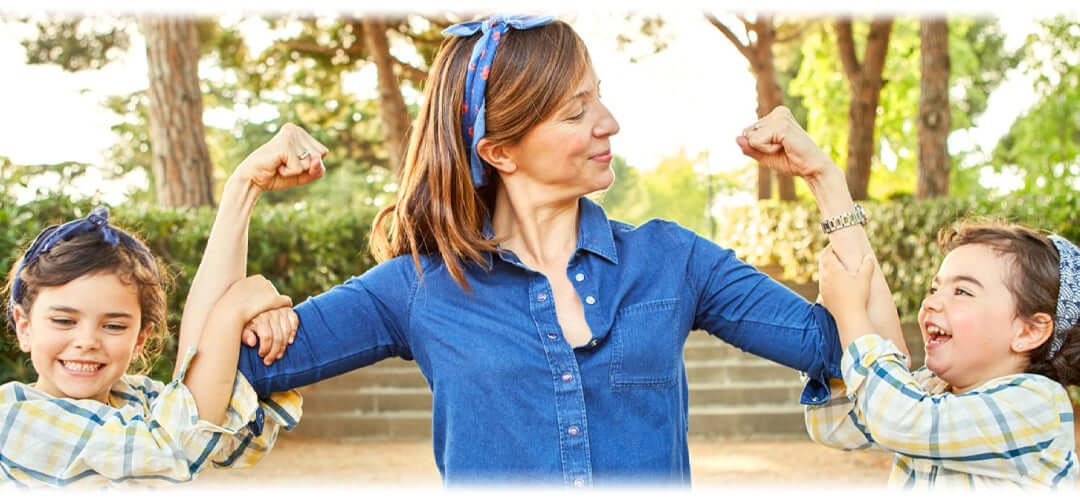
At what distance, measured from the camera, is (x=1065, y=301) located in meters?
2.11

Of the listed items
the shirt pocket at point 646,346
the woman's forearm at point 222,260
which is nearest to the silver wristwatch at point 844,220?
the shirt pocket at point 646,346

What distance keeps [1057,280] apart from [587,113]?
106 centimetres

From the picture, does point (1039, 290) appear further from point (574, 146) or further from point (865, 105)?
point (865, 105)

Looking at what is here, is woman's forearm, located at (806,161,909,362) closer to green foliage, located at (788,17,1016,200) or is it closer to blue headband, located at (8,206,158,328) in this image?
blue headband, located at (8,206,158,328)

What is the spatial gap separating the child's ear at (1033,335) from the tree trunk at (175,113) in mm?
7635

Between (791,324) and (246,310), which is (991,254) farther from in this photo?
(246,310)

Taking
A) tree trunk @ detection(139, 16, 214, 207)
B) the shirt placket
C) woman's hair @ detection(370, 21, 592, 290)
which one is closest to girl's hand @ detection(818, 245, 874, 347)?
the shirt placket

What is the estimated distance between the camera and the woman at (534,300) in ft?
6.66

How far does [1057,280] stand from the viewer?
2123mm

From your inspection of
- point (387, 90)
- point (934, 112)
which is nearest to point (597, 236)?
point (934, 112)

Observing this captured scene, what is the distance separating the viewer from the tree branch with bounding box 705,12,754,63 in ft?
53.1

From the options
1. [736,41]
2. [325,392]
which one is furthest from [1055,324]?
[736,41]

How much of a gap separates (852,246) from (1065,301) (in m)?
0.45

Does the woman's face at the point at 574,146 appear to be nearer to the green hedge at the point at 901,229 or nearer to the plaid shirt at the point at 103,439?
the plaid shirt at the point at 103,439
